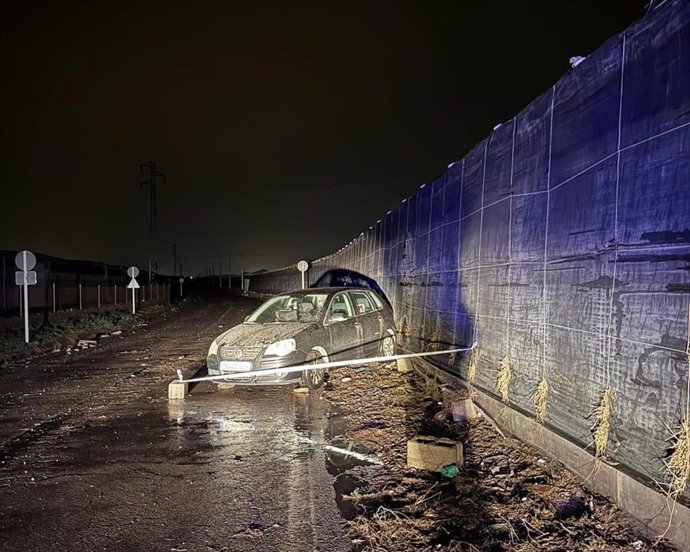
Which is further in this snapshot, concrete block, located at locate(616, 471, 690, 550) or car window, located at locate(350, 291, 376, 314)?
car window, located at locate(350, 291, 376, 314)

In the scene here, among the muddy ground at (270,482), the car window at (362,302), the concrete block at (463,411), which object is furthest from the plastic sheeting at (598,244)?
the car window at (362,302)

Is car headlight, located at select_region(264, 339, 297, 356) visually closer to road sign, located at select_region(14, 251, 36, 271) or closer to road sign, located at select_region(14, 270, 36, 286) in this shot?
road sign, located at select_region(14, 270, 36, 286)

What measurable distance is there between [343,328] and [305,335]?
1.14 metres

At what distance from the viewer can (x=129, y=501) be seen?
4234mm

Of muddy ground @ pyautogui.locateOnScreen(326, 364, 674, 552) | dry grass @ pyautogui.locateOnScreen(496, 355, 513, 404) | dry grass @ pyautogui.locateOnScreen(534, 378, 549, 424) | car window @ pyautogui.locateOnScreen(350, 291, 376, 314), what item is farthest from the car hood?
dry grass @ pyautogui.locateOnScreen(534, 378, 549, 424)

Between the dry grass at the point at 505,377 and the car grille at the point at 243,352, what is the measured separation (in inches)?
144

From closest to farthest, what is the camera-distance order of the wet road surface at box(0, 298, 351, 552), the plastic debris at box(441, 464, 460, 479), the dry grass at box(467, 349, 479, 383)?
the wet road surface at box(0, 298, 351, 552) → the plastic debris at box(441, 464, 460, 479) → the dry grass at box(467, 349, 479, 383)

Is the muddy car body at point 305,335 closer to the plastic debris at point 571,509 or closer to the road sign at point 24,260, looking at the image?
the plastic debris at point 571,509

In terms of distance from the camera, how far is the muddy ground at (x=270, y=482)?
355 centimetres

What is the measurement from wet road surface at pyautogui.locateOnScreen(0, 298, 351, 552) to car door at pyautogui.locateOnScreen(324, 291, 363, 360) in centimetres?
115

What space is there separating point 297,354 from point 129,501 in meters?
3.90

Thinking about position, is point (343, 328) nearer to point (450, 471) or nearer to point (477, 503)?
point (450, 471)

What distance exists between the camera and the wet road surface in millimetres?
Result: 3666

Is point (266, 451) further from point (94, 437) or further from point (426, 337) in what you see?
point (426, 337)
